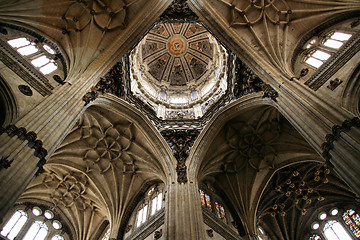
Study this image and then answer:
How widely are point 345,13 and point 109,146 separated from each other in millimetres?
12722

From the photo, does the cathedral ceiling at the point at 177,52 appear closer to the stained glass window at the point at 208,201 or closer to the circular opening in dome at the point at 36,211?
the stained glass window at the point at 208,201

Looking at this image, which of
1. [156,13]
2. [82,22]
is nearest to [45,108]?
[82,22]

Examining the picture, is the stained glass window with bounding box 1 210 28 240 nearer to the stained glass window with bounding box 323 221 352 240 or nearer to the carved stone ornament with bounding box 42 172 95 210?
the carved stone ornament with bounding box 42 172 95 210

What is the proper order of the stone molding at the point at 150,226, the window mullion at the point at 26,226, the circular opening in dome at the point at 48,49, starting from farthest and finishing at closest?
1. the window mullion at the point at 26,226
2. the stone molding at the point at 150,226
3. the circular opening in dome at the point at 48,49

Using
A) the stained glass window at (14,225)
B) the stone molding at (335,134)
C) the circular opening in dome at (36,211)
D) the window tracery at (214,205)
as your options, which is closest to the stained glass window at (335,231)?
the window tracery at (214,205)

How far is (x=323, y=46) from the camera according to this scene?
10.9 meters

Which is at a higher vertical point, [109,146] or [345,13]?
[345,13]

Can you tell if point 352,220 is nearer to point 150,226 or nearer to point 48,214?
point 150,226

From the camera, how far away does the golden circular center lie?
80.7ft

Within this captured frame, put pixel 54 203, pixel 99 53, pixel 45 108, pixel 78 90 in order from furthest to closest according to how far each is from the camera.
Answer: pixel 54 203 → pixel 99 53 → pixel 78 90 → pixel 45 108

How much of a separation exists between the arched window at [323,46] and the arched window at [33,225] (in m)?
14.8

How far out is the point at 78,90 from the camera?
8656 mm

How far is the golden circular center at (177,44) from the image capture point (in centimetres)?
2461

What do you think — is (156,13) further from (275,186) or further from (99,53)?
(275,186)
